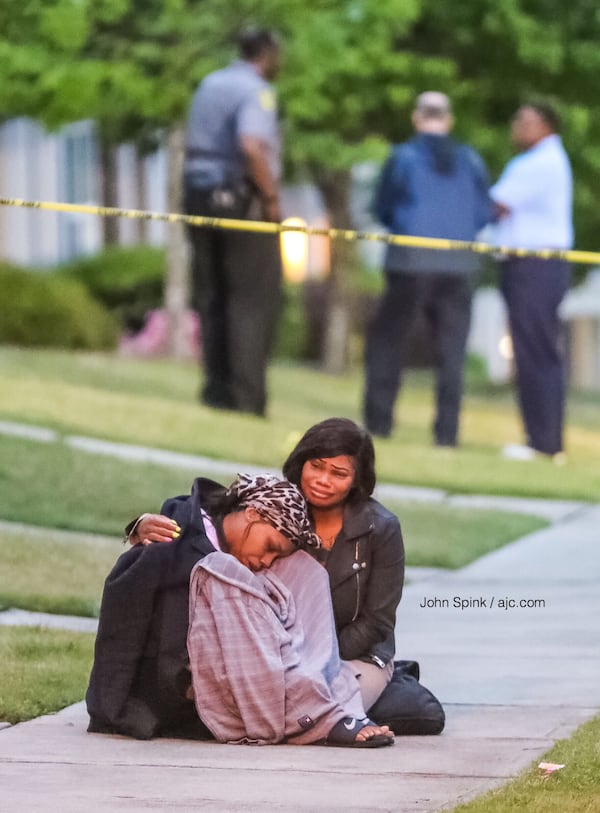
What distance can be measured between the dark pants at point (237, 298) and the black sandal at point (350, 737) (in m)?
7.02

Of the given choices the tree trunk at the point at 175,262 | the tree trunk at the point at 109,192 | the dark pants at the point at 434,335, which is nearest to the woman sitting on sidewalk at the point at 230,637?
the dark pants at the point at 434,335

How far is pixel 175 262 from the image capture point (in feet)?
70.9

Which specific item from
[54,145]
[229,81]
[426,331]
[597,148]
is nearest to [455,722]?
[229,81]

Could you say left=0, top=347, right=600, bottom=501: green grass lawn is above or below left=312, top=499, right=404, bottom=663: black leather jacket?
below

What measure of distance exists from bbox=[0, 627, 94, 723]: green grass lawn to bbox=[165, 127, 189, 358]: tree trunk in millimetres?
14238

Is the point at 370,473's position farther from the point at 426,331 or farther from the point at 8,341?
the point at 426,331

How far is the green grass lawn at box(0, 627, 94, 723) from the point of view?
5.84 meters

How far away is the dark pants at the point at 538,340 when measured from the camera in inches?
496

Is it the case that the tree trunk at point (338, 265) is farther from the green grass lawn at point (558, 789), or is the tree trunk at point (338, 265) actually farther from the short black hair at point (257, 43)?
the green grass lawn at point (558, 789)

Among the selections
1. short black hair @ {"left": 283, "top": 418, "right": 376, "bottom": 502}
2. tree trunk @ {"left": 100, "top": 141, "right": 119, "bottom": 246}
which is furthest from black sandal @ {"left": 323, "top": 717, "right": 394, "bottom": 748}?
tree trunk @ {"left": 100, "top": 141, "right": 119, "bottom": 246}

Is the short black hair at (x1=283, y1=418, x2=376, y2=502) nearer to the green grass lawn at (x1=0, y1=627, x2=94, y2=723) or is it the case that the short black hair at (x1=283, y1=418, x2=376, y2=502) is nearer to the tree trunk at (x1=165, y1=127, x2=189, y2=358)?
the green grass lawn at (x1=0, y1=627, x2=94, y2=723)

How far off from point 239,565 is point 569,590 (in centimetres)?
280

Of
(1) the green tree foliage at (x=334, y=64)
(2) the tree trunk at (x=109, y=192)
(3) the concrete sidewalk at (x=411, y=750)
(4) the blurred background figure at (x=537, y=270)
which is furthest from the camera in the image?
(2) the tree trunk at (x=109, y=192)

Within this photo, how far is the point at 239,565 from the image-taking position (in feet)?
18.1
